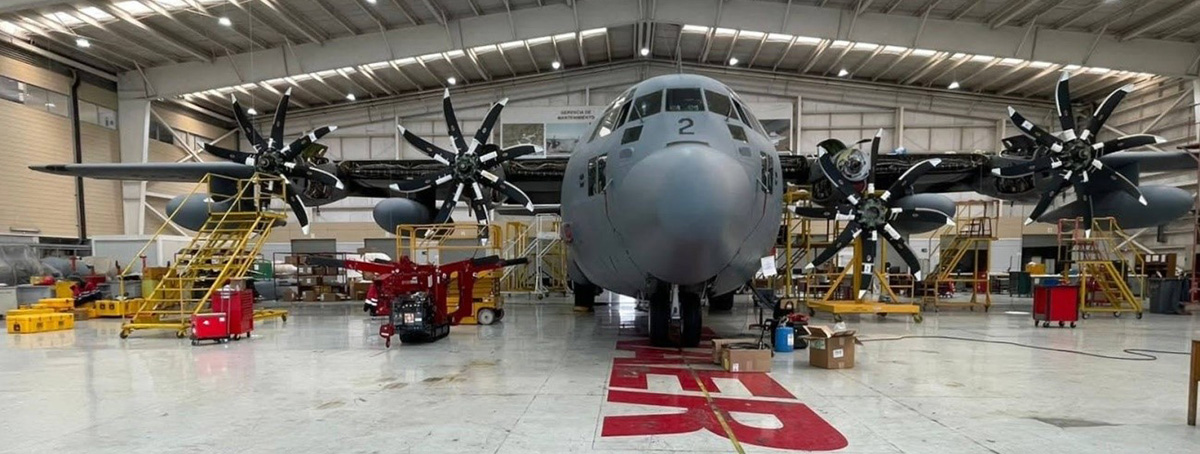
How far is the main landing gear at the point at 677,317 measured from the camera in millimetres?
9312

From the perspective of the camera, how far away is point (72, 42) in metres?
25.4

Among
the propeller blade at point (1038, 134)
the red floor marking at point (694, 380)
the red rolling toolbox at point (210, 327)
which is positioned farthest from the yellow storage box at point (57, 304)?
the propeller blade at point (1038, 134)

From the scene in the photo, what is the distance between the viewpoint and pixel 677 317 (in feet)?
30.6

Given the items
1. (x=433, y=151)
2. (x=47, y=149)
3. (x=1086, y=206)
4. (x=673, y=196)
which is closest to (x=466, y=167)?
(x=433, y=151)

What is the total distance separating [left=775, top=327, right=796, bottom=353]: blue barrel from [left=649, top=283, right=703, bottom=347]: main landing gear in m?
1.34

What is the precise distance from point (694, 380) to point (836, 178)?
9.29m

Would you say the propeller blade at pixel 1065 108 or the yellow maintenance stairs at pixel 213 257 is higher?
the propeller blade at pixel 1065 108

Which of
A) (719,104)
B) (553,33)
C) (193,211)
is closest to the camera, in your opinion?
(719,104)

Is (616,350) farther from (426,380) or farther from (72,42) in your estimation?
(72,42)

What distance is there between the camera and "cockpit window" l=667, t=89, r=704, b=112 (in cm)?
846

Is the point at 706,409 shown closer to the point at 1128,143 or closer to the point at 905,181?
the point at 905,181

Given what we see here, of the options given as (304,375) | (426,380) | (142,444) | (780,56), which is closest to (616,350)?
(426,380)

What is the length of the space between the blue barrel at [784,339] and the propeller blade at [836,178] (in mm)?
6238

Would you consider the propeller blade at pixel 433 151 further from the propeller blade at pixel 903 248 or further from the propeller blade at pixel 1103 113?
the propeller blade at pixel 1103 113
